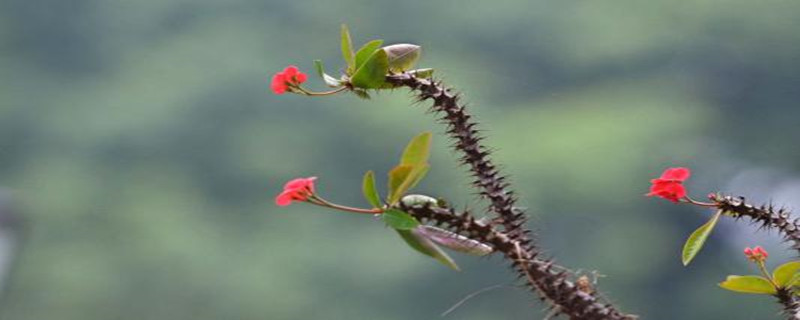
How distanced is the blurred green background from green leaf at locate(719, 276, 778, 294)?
6.97 m

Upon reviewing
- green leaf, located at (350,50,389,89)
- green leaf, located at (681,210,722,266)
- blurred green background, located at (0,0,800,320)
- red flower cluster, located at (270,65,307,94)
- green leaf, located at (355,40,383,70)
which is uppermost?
blurred green background, located at (0,0,800,320)

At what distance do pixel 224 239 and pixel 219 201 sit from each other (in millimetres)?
559

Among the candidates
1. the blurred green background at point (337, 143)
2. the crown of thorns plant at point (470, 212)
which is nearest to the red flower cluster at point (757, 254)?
the crown of thorns plant at point (470, 212)

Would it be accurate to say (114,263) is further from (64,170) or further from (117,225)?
(64,170)

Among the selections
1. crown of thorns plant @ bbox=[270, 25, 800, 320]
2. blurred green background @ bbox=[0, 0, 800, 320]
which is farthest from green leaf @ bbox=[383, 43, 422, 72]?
blurred green background @ bbox=[0, 0, 800, 320]

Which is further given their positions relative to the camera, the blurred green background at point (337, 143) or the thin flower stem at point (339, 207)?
the blurred green background at point (337, 143)

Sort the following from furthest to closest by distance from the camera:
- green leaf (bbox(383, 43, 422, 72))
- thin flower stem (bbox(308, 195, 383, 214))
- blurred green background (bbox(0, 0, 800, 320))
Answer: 1. blurred green background (bbox(0, 0, 800, 320))
2. green leaf (bbox(383, 43, 422, 72))
3. thin flower stem (bbox(308, 195, 383, 214))

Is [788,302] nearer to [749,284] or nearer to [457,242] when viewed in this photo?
[749,284]

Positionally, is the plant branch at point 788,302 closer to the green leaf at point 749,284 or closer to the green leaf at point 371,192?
the green leaf at point 749,284

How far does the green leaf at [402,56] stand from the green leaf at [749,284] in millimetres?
155

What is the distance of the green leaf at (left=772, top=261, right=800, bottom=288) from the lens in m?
0.55

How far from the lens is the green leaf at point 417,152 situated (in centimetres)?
51

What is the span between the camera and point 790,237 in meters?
0.56

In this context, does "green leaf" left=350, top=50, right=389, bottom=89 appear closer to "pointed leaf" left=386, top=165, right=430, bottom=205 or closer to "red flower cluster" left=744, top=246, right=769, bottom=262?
"pointed leaf" left=386, top=165, right=430, bottom=205
